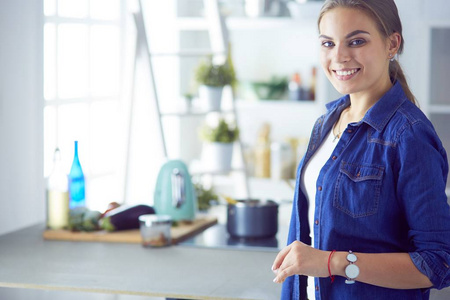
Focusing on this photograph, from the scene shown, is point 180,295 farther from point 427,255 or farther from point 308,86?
point 308,86

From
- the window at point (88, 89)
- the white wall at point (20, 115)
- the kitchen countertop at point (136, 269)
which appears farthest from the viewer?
the window at point (88, 89)

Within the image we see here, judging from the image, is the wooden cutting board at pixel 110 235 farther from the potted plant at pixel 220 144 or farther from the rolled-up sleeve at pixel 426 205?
the potted plant at pixel 220 144

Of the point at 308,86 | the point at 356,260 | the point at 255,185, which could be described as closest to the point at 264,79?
the point at 308,86

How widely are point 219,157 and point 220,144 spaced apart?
0.08 meters

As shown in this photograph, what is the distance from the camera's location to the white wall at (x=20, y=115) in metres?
2.70

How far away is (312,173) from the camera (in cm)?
171

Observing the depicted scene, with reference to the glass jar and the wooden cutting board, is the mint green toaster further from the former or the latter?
the glass jar

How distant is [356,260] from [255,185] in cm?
320

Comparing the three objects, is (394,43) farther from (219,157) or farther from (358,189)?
(219,157)

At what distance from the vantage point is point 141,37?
388cm

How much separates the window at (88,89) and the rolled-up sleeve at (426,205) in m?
2.10

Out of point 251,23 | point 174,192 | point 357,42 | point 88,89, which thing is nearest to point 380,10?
point 357,42

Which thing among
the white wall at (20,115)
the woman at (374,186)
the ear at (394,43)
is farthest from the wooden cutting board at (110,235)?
the ear at (394,43)

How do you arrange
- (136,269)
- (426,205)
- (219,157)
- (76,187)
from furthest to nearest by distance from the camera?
(219,157) → (76,187) → (136,269) → (426,205)
